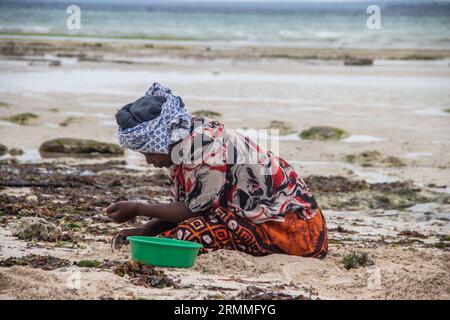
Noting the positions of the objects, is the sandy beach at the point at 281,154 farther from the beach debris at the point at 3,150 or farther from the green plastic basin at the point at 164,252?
the beach debris at the point at 3,150

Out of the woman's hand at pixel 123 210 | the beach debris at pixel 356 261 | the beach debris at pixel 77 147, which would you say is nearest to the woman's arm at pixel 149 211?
the woman's hand at pixel 123 210

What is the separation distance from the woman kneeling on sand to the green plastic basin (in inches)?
11.7

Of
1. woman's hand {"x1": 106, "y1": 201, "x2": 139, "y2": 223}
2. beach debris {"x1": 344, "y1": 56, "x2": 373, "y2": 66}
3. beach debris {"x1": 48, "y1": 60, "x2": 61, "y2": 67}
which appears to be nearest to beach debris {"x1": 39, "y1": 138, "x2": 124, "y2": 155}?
woman's hand {"x1": 106, "y1": 201, "x2": 139, "y2": 223}

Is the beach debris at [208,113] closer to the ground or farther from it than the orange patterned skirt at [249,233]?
closer to the ground

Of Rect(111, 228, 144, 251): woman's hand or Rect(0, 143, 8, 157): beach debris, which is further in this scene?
Rect(0, 143, 8, 157): beach debris

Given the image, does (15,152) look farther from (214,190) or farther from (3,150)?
(214,190)

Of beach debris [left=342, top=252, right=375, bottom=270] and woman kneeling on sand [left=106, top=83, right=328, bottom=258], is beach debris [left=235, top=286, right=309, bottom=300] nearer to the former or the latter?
woman kneeling on sand [left=106, top=83, right=328, bottom=258]

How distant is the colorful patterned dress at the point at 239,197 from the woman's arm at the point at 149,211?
67mm

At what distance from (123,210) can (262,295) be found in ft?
3.99

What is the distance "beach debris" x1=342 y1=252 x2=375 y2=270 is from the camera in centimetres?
520

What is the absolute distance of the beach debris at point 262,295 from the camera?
167 inches

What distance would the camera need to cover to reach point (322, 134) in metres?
13.1

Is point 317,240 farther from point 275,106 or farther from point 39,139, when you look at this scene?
point 275,106

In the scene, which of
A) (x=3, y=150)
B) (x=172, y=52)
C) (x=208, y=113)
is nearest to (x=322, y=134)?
(x=208, y=113)
